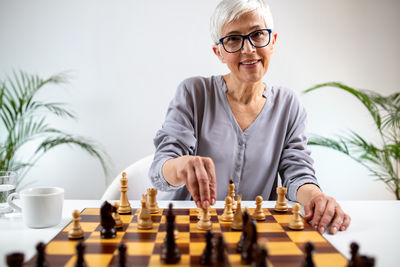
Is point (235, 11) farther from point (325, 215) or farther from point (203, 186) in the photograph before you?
point (325, 215)

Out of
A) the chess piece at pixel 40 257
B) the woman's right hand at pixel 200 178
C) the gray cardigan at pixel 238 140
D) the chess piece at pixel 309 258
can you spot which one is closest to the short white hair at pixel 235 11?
the gray cardigan at pixel 238 140

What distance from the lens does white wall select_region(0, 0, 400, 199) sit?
142 inches

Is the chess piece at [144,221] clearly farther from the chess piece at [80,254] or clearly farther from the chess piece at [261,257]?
the chess piece at [261,257]

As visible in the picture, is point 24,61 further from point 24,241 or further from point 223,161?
point 24,241

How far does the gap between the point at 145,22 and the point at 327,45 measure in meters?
1.76

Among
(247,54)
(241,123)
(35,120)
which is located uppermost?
(247,54)

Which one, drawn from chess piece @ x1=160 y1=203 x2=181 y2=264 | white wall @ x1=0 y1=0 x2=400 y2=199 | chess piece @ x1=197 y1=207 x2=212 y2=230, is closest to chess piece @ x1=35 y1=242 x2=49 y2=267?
chess piece @ x1=160 y1=203 x2=181 y2=264

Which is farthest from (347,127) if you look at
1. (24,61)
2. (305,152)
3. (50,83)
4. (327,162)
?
(24,61)

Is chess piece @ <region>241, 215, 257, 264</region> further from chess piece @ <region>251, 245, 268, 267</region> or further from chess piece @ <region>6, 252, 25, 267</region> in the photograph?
chess piece @ <region>6, 252, 25, 267</region>

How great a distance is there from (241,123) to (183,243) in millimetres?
996

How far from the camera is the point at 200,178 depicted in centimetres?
134

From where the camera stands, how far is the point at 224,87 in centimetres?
208

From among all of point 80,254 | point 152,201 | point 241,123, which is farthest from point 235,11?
point 80,254

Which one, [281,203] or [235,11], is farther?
[235,11]
